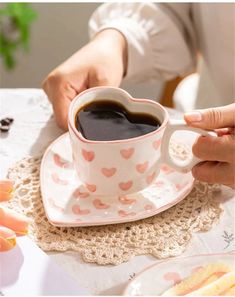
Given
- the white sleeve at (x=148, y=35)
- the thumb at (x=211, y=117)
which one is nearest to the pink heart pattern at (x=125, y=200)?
the thumb at (x=211, y=117)

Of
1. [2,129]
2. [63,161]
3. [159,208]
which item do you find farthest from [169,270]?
[2,129]

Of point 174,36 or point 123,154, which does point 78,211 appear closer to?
point 123,154

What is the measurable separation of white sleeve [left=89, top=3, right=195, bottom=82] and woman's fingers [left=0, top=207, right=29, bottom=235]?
0.47 meters

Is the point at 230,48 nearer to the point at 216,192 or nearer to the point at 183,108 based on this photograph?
the point at 183,108

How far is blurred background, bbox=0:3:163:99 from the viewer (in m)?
1.82

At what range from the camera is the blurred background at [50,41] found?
182 cm

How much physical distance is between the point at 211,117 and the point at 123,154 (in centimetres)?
12

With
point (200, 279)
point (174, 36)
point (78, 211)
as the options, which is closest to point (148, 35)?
point (174, 36)

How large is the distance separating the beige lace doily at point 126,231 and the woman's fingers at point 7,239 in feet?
0.14

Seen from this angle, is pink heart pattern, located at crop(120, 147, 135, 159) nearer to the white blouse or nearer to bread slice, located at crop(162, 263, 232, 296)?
bread slice, located at crop(162, 263, 232, 296)

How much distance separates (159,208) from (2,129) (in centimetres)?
28

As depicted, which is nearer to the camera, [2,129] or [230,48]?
[2,129]

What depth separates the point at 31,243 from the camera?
0.62 meters

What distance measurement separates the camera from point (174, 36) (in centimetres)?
110
